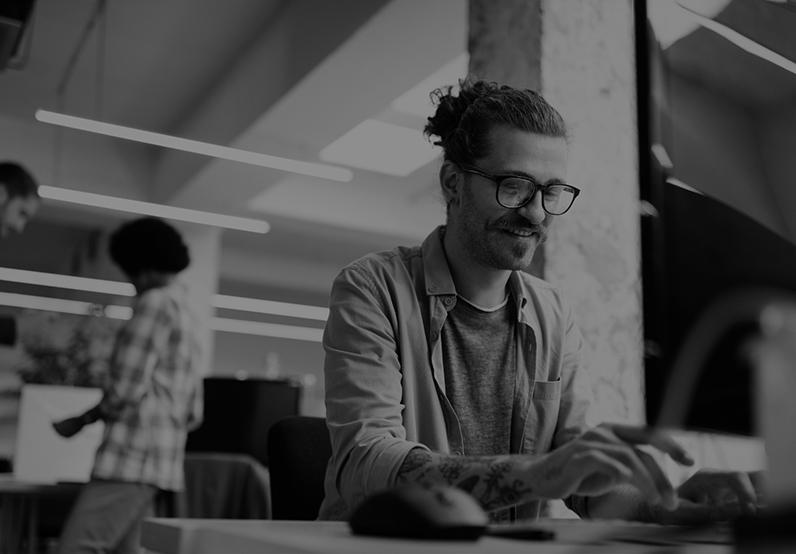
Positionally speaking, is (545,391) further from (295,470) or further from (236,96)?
(236,96)

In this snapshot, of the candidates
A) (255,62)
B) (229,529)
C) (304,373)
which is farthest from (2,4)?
(304,373)

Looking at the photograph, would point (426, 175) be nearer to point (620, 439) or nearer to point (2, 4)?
point (2, 4)

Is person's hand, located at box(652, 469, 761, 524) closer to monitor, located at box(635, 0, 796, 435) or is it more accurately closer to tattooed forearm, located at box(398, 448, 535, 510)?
tattooed forearm, located at box(398, 448, 535, 510)

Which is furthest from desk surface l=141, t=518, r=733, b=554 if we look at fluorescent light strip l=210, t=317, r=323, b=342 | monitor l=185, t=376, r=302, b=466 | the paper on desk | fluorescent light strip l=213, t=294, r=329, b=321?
fluorescent light strip l=210, t=317, r=323, b=342

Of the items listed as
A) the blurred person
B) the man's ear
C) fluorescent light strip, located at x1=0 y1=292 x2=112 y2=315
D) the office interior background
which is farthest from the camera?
fluorescent light strip, located at x1=0 y1=292 x2=112 y2=315

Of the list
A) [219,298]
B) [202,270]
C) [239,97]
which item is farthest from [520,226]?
[219,298]

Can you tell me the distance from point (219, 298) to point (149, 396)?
29.5 feet

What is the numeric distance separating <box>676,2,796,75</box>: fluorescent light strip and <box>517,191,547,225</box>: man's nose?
66 cm

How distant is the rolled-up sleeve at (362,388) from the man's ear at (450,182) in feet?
0.84

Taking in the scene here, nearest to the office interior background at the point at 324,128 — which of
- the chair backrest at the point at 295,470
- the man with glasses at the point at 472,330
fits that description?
the man with glasses at the point at 472,330

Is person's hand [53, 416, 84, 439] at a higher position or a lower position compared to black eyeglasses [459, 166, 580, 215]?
lower

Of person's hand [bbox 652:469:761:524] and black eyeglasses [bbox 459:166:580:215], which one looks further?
black eyeglasses [bbox 459:166:580:215]

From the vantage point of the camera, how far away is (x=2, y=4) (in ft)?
11.6

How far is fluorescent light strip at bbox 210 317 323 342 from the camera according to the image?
1341 cm
